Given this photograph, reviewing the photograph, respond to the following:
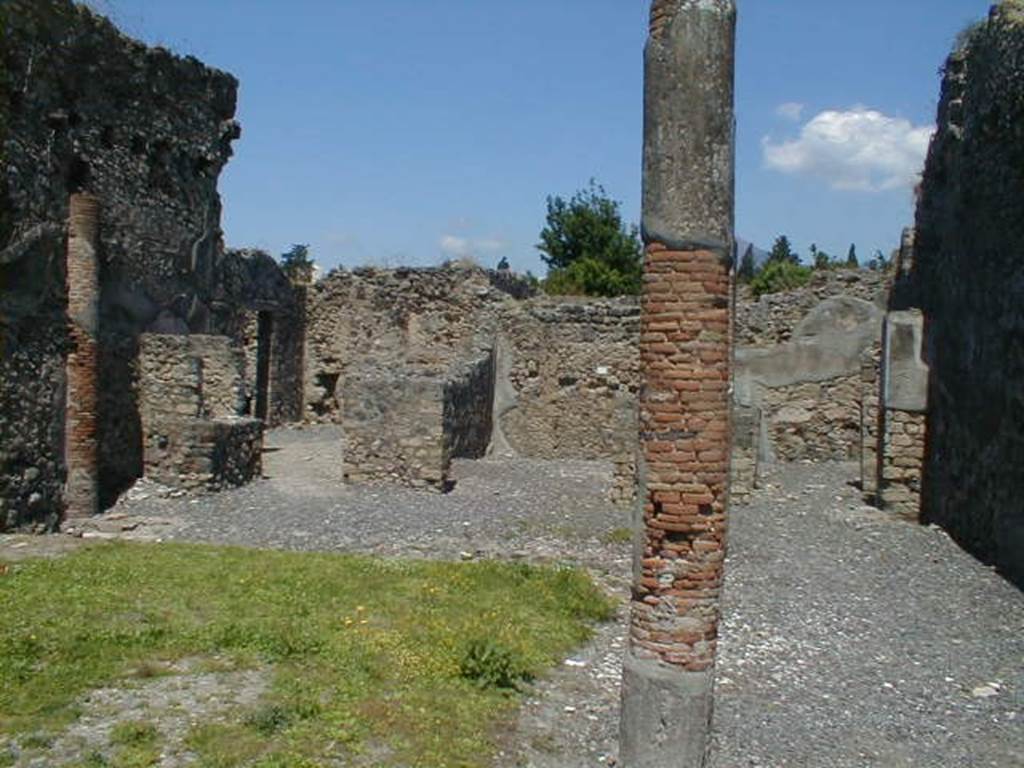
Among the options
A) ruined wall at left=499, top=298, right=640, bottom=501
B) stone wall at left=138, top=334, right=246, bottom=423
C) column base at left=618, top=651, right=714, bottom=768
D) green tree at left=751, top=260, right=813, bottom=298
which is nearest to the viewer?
column base at left=618, top=651, right=714, bottom=768

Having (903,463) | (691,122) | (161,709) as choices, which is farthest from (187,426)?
(691,122)

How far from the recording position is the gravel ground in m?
6.42

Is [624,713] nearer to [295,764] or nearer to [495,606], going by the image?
[295,764]

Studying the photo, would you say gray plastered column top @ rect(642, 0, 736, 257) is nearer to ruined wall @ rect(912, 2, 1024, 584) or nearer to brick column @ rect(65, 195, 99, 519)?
ruined wall @ rect(912, 2, 1024, 584)

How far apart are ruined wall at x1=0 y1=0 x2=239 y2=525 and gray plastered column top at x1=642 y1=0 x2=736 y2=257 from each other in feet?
22.8

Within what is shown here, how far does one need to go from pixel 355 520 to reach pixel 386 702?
6.09 metres

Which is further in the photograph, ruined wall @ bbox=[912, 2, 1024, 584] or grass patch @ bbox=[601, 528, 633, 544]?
grass patch @ bbox=[601, 528, 633, 544]

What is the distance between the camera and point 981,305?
12.6 meters

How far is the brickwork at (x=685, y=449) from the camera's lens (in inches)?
210

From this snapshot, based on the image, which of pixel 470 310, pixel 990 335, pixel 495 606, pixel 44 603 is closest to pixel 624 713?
pixel 495 606

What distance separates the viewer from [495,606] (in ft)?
28.4

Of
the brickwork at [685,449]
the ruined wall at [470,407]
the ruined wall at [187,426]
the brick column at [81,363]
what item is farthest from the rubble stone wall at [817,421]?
the brickwork at [685,449]

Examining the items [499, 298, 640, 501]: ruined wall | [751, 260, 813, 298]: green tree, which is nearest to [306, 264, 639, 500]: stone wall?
[499, 298, 640, 501]: ruined wall

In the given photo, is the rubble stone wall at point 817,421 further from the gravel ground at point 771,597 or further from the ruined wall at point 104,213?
the ruined wall at point 104,213
